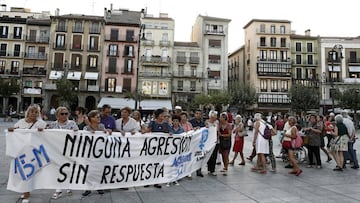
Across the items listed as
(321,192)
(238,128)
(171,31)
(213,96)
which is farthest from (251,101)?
(321,192)

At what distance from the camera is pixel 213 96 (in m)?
42.1

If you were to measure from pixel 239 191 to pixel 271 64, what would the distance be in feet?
165

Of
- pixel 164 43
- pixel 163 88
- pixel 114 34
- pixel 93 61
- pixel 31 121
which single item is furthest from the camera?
pixel 164 43

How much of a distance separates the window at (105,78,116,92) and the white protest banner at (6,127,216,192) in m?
41.5

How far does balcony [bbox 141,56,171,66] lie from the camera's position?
157 feet

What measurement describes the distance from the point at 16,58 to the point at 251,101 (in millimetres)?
38820

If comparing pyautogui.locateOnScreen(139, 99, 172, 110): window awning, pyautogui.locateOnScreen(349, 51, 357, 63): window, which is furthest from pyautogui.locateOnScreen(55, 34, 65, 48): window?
pyautogui.locateOnScreen(349, 51, 357, 63): window

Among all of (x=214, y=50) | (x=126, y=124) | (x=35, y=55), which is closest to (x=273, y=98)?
(x=214, y=50)

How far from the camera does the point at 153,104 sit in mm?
44688

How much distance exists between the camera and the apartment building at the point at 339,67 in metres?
51.8

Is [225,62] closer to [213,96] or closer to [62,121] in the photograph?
[213,96]

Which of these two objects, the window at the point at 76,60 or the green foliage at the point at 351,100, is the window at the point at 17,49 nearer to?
the window at the point at 76,60

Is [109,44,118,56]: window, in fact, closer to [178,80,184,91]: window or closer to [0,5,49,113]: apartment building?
[0,5,49,113]: apartment building

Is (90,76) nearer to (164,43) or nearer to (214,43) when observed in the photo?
(164,43)
